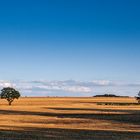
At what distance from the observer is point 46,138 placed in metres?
47.0

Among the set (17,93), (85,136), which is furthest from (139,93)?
(85,136)

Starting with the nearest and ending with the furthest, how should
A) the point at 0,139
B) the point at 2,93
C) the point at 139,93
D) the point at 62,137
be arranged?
1. the point at 0,139
2. the point at 62,137
3. the point at 2,93
4. the point at 139,93

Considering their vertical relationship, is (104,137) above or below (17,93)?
below

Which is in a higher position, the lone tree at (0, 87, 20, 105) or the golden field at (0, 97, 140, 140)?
the lone tree at (0, 87, 20, 105)

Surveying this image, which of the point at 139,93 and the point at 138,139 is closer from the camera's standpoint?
the point at 138,139

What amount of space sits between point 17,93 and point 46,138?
12373cm

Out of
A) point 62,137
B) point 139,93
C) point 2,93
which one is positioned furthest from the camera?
point 139,93

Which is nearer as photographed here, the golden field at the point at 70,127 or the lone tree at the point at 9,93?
the golden field at the point at 70,127

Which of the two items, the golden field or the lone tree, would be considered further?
the lone tree

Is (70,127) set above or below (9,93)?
below

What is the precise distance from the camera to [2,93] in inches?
6634

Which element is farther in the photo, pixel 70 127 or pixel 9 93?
pixel 9 93

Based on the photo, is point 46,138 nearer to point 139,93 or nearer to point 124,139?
point 124,139

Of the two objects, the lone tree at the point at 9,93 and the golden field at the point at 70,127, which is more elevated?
the lone tree at the point at 9,93
